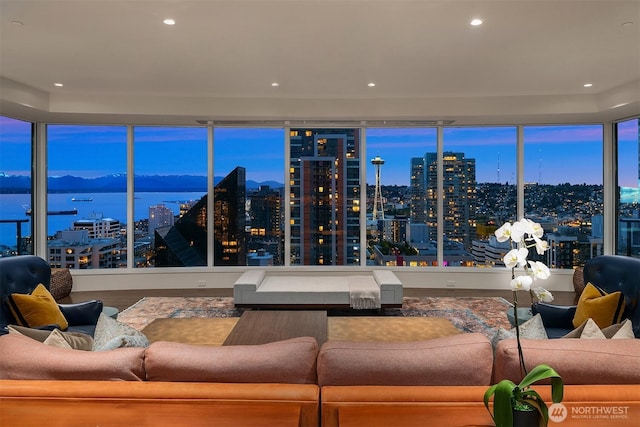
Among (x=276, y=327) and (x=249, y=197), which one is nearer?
(x=276, y=327)

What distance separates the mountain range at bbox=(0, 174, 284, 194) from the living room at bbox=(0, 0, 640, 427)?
0.07 metres

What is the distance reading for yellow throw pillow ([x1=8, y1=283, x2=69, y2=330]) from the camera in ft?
9.04

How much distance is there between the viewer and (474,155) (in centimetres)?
626

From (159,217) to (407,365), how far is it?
5.76 metres

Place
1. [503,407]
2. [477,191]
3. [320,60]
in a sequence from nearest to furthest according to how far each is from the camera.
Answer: [503,407] < [320,60] < [477,191]

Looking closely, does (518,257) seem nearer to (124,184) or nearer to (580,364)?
(580,364)

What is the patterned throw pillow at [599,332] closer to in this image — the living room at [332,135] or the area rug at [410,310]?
the area rug at [410,310]

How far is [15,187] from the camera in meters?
5.70

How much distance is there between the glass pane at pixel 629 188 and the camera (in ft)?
18.2

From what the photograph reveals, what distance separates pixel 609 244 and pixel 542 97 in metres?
2.58

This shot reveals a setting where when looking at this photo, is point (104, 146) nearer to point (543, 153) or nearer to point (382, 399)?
point (382, 399)

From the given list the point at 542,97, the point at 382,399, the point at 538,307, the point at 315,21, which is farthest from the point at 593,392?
the point at 542,97

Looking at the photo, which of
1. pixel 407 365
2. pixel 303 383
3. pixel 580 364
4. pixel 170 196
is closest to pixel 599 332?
pixel 580 364

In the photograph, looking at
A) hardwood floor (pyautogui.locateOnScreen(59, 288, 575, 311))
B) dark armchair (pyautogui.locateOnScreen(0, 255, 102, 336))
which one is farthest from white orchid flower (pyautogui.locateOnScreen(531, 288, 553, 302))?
hardwood floor (pyautogui.locateOnScreen(59, 288, 575, 311))
